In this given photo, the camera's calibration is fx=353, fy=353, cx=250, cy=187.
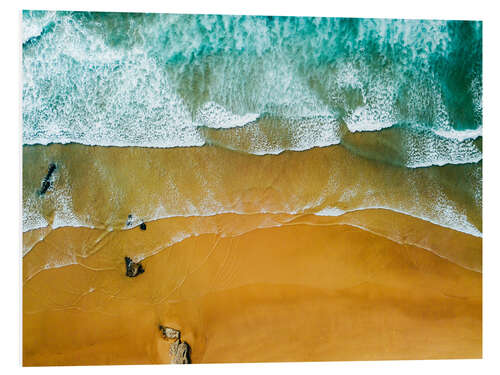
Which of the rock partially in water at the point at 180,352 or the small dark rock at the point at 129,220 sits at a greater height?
the small dark rock at the point at 129,220

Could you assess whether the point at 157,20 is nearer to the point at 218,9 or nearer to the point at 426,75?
the point at 218,9

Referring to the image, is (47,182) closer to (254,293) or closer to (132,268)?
(132,268)

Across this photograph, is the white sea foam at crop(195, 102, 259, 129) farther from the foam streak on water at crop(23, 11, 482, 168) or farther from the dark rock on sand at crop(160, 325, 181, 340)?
the dark rock on sand at crop(160, 325, 181, 340)

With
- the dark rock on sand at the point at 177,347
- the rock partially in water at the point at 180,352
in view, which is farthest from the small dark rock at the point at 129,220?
the rock partially in water at the point at 180,352

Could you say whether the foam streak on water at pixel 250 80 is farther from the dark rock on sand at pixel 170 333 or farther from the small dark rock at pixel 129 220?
the dark rock on sand at pixel 170 333

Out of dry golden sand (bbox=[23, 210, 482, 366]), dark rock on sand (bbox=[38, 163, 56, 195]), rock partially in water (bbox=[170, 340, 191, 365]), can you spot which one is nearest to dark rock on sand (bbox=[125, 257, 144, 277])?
dry golden sand (bbox=[23, 210, 482, 366])

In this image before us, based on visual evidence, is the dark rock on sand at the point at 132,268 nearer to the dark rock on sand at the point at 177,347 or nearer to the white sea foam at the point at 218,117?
the dark rock on sand at the point at 177,347

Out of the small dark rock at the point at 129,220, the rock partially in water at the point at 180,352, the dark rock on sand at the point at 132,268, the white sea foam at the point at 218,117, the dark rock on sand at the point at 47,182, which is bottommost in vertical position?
the rock partially in water at the point at 180,352
